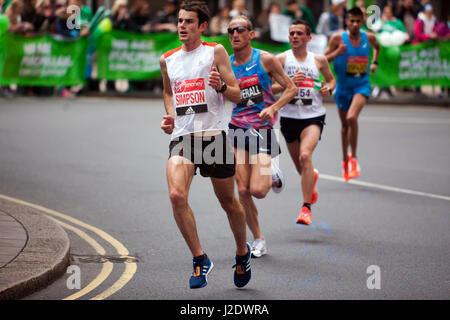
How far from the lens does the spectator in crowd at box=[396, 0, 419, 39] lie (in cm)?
2228

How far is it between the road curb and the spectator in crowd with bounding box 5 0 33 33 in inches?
541

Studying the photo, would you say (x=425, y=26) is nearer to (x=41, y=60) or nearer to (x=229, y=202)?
(x=41, y=60)

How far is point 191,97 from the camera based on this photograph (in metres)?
6.10

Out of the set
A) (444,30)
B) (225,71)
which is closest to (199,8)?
(225,71)

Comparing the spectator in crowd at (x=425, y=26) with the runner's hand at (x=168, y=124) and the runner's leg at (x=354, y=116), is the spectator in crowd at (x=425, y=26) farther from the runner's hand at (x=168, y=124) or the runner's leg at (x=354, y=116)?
the runner's hand at (x=168, y=124)

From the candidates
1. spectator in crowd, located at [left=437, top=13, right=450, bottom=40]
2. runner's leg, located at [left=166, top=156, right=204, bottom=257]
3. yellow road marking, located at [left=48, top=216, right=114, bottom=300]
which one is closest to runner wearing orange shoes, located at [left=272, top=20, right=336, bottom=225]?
yellow road marking, located at [left=48, top=216, right=114, bottom=300]

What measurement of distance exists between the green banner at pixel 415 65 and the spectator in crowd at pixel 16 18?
358 inches

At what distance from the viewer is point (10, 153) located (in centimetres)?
1297

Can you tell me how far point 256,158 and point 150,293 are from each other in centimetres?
189

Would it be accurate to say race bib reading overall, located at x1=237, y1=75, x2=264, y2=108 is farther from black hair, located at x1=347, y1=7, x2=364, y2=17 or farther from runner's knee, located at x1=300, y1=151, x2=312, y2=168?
black hair, located at x1=347, y1=7, x2=364, y2=17

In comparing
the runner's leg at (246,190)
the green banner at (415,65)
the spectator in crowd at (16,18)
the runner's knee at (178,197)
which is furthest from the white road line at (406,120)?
the runner's knee at (178,197)

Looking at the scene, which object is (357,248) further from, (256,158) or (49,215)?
(49,215)

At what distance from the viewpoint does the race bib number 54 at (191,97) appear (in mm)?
6105
